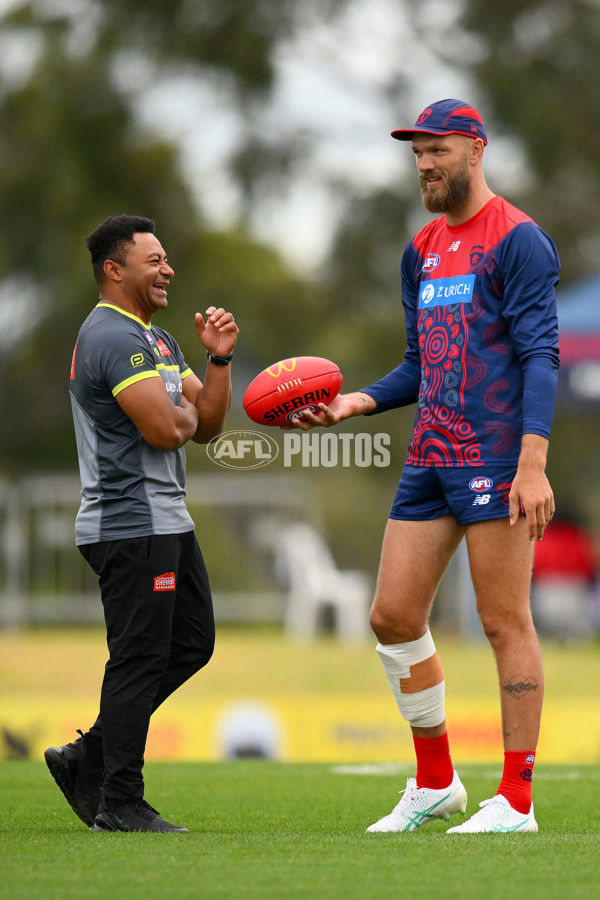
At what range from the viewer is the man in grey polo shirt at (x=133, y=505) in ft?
14.7

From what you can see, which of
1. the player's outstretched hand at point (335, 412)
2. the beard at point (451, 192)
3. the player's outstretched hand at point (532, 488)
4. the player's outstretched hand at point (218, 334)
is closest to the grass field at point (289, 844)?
the player's outstretched hand at point (532, 488)

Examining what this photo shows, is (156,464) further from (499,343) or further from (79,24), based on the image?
(79,24)

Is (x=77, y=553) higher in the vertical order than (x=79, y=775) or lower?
lower

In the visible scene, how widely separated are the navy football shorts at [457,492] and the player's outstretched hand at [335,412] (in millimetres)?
301

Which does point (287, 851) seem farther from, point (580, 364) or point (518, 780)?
point (580, 364)

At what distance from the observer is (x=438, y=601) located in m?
16.2

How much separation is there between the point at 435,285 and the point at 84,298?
1832cm

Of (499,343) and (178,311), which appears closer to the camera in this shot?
(499,343)

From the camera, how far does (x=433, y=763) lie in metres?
4.69

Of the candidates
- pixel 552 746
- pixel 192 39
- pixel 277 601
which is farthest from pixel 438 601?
pixel 192 39

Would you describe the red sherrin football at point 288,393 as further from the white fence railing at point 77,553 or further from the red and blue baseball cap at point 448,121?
the white fence railing at point 77,553

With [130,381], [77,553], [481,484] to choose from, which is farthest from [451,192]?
[77,553]

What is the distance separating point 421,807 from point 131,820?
0.95 metres

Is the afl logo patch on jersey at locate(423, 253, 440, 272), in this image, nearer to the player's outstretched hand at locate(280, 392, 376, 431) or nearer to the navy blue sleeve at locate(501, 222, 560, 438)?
the navy blue sleeve at locate(501, 222, 560, 438)
